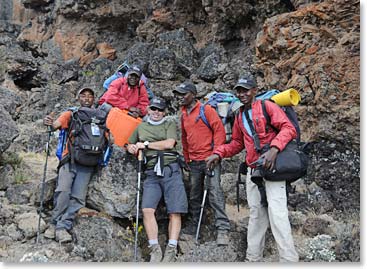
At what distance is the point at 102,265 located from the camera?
485 cm

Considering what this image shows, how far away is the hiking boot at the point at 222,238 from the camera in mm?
6082

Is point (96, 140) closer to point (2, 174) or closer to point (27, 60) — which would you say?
point (2, 174)

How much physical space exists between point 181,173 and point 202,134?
649 mm

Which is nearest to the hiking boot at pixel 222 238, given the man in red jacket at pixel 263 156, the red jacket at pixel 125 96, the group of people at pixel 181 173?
the group of people at pixel 181 173

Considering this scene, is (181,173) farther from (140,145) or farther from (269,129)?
(269,129)

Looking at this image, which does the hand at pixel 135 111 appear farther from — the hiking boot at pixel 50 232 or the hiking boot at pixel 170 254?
the hiking boot at pixel 170 254

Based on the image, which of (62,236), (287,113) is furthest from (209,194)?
(62,236)

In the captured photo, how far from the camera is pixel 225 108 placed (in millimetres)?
6695

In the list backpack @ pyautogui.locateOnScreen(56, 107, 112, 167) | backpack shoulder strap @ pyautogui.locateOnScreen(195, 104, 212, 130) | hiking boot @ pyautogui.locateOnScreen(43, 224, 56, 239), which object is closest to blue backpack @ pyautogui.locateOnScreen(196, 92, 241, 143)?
backpack shoulder strap @ pyautogui.locateOnScreen(195, 104, 212, 130)

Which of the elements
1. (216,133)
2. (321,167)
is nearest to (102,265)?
(216,133)

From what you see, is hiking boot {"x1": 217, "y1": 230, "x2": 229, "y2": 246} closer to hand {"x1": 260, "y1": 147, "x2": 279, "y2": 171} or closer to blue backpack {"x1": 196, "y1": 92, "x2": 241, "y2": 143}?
blue backpack {"x1": 196, "y1": 92, "x2": 241, "y2": 143}

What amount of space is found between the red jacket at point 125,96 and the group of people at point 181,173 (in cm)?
66

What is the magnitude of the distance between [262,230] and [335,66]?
4372 millimetres

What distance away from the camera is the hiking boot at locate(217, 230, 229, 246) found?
6.08 metres
